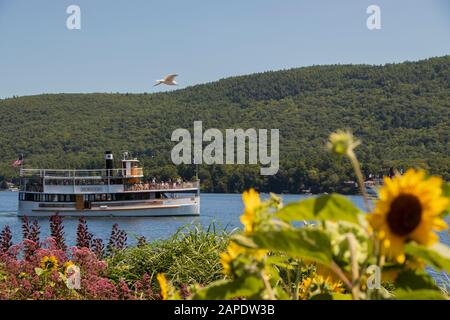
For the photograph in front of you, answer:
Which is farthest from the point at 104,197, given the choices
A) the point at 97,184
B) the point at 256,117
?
the point at 256,117

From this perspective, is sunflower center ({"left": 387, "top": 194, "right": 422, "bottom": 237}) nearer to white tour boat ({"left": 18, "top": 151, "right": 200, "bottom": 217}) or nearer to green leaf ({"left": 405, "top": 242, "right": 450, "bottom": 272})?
green leaf ({"left": 405, "top": 242, "right": 450, "bottom": 272})

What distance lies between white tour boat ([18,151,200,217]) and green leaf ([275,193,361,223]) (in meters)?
47.3

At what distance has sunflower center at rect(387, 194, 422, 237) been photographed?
38.8 inches

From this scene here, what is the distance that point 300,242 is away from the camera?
1.11 m

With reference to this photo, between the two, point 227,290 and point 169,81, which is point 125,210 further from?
point 227,290

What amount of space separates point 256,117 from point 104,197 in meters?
30.7

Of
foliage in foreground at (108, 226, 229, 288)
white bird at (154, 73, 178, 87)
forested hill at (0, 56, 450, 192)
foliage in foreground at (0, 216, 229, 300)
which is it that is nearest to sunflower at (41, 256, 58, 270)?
foliage in foreground at (0, 216, 229, 300)

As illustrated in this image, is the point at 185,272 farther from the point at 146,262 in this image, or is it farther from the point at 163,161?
the point at 163,161

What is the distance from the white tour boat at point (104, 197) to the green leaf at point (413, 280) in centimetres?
4726

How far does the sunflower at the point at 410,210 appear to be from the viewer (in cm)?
97

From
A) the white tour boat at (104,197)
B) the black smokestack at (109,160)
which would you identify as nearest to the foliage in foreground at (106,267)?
the black smokestack at (109,160)

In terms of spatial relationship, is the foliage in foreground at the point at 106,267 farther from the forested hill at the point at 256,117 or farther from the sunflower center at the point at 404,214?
the forested hill at the point at 256,117
